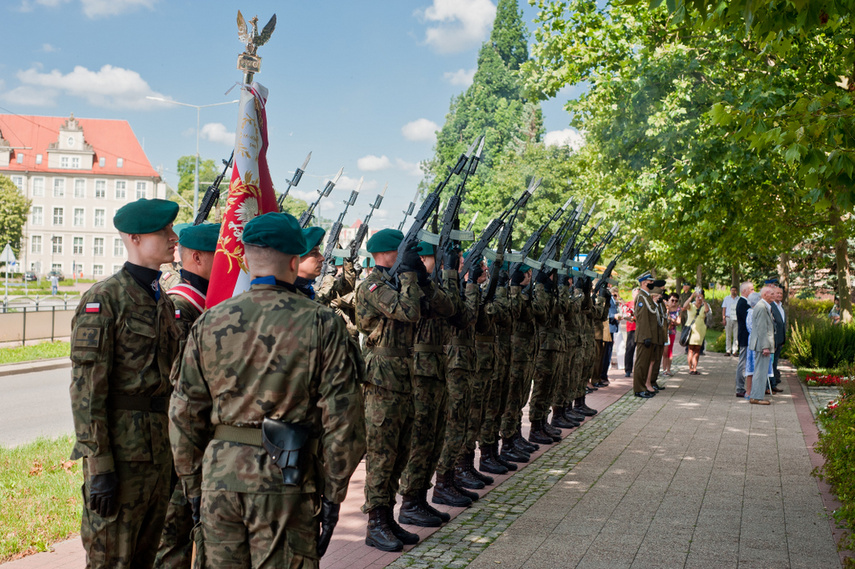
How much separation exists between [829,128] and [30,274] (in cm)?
6941

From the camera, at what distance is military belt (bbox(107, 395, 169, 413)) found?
11.6 ft

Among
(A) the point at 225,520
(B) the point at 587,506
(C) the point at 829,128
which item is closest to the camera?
(A) the point at 225,520

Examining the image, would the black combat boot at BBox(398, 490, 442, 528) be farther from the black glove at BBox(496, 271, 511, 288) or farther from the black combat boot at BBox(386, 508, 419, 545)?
the black glove at BBox(496, 271, 511, 288)

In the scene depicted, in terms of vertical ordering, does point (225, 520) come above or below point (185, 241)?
below

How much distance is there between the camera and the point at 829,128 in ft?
18.1

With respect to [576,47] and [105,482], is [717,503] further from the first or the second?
[576,47]

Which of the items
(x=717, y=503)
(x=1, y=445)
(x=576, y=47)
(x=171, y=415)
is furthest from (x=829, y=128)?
(x=576, y=47)

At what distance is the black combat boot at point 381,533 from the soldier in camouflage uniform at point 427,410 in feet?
1.52

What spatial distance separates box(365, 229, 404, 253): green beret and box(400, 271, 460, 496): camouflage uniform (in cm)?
50

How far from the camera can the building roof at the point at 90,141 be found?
71.1 metres

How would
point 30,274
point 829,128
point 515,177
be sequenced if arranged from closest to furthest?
point 829,128 < point 515,177 < point 30,274

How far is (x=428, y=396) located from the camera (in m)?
5.73

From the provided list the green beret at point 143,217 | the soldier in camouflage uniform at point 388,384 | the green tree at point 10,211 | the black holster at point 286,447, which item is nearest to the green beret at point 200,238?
the green beret at point 143,217

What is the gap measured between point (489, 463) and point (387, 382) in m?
2.76
